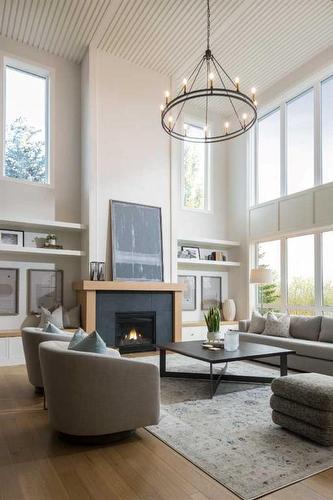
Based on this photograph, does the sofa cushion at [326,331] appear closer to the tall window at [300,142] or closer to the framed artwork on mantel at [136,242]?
the tall window at [300,142]

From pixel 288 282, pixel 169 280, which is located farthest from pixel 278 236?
pixel 169 280

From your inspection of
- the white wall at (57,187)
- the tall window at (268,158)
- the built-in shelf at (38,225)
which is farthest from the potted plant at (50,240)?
the tall window at (268,158)

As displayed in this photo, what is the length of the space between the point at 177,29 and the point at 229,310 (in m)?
5.34

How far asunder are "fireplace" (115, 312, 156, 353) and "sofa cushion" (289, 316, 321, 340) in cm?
240

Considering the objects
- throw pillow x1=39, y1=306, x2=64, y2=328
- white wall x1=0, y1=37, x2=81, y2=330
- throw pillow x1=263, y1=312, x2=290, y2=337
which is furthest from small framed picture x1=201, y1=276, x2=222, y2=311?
throw pillow x1=39, y1=306, x2=64, y2=328

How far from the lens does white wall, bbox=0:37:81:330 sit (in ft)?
21.3

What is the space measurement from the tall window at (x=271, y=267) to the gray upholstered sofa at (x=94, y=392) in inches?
208

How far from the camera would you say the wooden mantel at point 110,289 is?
6.38 meters

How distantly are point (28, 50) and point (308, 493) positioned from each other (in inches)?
294

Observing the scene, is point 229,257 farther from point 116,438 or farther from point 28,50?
point 116,438

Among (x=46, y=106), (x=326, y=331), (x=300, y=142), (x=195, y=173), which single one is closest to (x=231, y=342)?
(x=326, y=331)

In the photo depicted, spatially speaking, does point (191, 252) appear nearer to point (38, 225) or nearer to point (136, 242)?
point (136, 242)

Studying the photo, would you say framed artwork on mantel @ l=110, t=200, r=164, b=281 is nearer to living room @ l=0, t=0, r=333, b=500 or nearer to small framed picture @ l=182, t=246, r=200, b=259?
living room @ l=0, t=0, r=333, b=500

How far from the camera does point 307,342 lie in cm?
538
